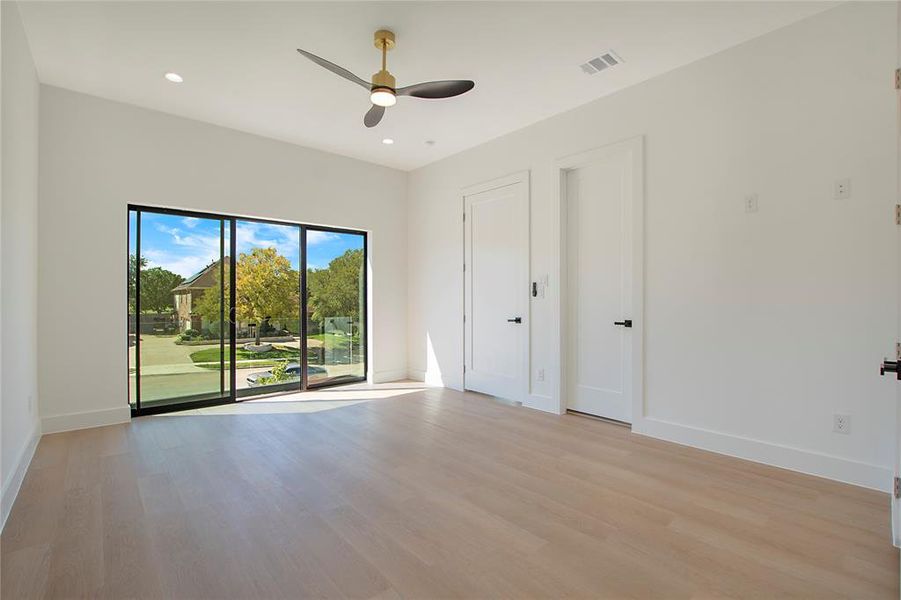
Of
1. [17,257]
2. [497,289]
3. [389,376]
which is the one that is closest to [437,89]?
[497,289]

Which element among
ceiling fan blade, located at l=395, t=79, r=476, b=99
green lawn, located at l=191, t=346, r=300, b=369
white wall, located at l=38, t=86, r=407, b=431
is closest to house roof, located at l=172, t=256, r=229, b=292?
white wall, located at l=38, t=86, r=407, b=431

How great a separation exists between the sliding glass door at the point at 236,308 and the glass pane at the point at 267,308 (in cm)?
1

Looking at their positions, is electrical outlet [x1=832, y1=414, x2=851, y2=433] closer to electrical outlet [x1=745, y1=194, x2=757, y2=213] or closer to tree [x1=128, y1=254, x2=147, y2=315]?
electrical outlet [x1=745, y1=194, x2=757, y2=213]

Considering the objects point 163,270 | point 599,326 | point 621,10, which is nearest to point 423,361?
point 599,326

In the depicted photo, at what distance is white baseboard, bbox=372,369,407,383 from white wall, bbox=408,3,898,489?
140 inches

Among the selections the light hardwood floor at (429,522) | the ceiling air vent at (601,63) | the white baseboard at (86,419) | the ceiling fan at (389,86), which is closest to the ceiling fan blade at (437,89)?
the ceiling fan at (389,86)

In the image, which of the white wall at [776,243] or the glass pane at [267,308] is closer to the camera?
the white wall at [776,243]

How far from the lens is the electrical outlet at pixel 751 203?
3009mm

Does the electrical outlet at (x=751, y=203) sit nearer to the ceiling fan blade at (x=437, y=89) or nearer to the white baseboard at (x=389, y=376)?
the ceiling fan blade at (x=437, y=89)

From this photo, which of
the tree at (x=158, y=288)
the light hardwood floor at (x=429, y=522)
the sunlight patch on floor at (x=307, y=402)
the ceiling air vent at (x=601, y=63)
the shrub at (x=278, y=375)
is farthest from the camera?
the shrub at (x=278, y=375)

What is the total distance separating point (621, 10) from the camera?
268 centimetres

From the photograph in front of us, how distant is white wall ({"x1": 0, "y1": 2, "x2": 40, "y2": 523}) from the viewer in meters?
2.42

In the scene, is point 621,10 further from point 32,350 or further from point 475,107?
point 32,350

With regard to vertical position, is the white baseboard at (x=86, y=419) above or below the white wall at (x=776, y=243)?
below
